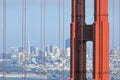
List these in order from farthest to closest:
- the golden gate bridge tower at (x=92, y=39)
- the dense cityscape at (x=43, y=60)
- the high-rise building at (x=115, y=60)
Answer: the high-rise building at (x=115, y=60)
the golden gate bridge tower at (x=92, y=39)
the dense cityscape at (x=43, y=60)

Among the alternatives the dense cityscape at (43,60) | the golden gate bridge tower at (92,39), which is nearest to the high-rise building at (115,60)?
the dense cityscape at (43,60)

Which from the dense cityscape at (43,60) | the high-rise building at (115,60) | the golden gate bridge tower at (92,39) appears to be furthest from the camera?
the high-rise building at (115,60)

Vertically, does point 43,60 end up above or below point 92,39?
below

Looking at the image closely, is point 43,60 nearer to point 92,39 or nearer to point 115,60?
point 92,39

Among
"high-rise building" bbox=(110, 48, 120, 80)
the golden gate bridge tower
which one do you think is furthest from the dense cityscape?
the golden gate bridge tower

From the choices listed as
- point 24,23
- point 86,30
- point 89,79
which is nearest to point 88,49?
point 86,30

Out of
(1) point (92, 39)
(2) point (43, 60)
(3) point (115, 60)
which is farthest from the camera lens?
(3) point (115, 60)

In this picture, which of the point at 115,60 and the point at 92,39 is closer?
the point at 92,39

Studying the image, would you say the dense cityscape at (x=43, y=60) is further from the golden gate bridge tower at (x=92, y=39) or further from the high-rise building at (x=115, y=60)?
the golden gate bridge tower at (x=92, y=39)

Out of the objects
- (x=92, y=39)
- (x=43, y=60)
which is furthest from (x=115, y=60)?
(x=43, y=60)
